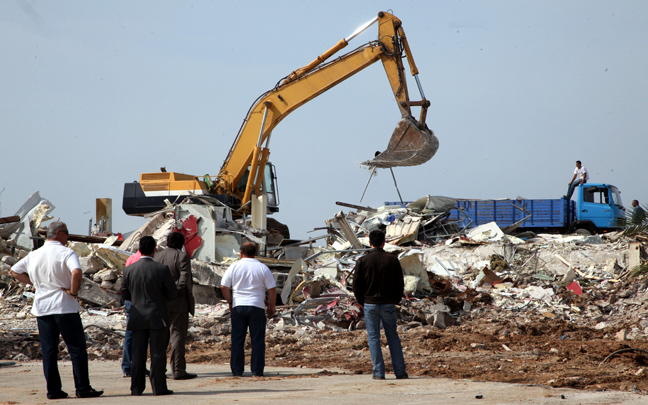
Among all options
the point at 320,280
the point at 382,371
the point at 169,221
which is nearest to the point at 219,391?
the point at 382,371

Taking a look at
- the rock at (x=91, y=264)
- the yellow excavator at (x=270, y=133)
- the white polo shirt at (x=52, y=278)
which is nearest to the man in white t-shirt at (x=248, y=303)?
the white polo shirt at (x=52, y=278)

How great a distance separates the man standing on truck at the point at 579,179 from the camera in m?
21.7

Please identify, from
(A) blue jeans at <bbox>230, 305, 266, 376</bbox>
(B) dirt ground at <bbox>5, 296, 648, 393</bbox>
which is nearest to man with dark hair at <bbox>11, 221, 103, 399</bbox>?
(A) blue jeans at <bbox>230, 305, 266, 376</bbox>

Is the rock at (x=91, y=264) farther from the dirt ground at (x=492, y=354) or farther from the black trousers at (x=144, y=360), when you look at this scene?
the black trousers at (x=144, y=360)

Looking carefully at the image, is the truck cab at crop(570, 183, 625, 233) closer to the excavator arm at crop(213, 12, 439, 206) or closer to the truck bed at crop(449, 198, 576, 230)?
the truck bed at crop(449, 198, 576, 230)

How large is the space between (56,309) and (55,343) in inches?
12.3

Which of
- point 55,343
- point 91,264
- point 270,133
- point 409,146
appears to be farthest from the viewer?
point 270,133

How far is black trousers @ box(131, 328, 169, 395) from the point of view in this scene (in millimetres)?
5332

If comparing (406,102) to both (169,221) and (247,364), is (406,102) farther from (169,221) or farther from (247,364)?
(247,364)

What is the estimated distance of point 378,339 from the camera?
6324mm

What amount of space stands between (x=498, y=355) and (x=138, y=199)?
1011 centimetres

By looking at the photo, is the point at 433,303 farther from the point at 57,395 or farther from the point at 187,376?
the point at 57,395

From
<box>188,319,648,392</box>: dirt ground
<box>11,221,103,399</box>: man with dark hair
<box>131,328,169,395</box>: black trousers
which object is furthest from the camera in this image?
<box>188,319,648,392</box>: dirt ground

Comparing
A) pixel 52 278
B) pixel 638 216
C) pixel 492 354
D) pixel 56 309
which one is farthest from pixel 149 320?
pixel 638 216
